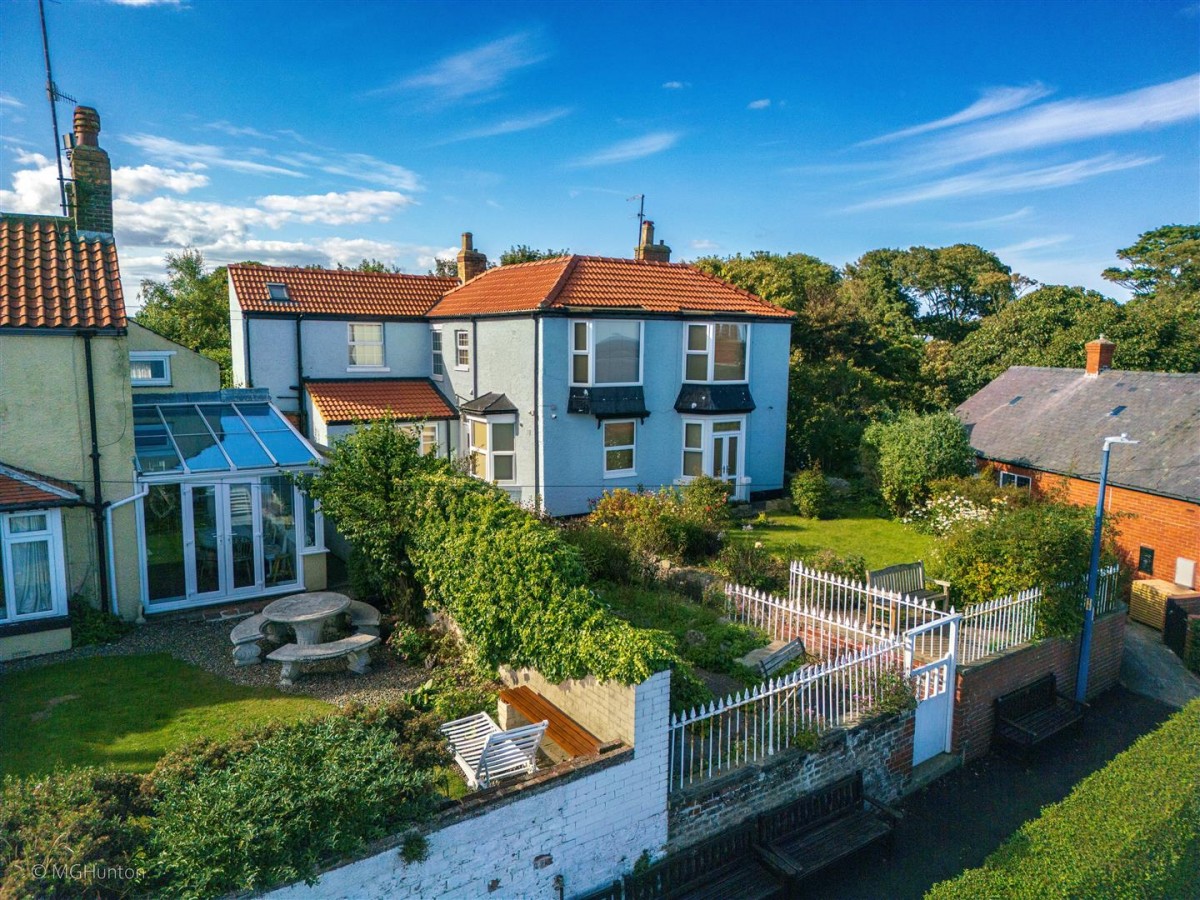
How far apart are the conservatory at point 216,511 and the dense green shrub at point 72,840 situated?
830 cm

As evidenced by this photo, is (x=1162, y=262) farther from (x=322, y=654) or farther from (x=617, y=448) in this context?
(x=322, y=654)

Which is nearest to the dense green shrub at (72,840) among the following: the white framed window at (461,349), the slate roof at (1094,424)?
the white framed window at (461,349)

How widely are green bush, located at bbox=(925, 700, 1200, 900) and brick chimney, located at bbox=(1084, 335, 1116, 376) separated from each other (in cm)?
1834

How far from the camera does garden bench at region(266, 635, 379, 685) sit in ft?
37.5

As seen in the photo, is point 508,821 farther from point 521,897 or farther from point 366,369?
point 366,369

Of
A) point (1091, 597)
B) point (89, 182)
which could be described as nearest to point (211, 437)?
point (89, 182)

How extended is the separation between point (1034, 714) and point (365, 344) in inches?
837

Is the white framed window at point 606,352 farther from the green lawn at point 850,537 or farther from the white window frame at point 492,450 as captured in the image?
the green lawn at point 850,537

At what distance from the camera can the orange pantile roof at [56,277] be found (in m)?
13.0

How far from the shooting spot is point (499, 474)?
21859mm

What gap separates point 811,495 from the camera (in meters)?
22.1

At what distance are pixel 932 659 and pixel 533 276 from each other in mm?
15743

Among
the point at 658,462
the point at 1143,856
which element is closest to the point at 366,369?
the point at 658,462

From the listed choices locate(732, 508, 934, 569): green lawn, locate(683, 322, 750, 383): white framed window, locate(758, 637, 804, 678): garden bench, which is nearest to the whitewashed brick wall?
locate(758, 637, 804, 678): garden bench
